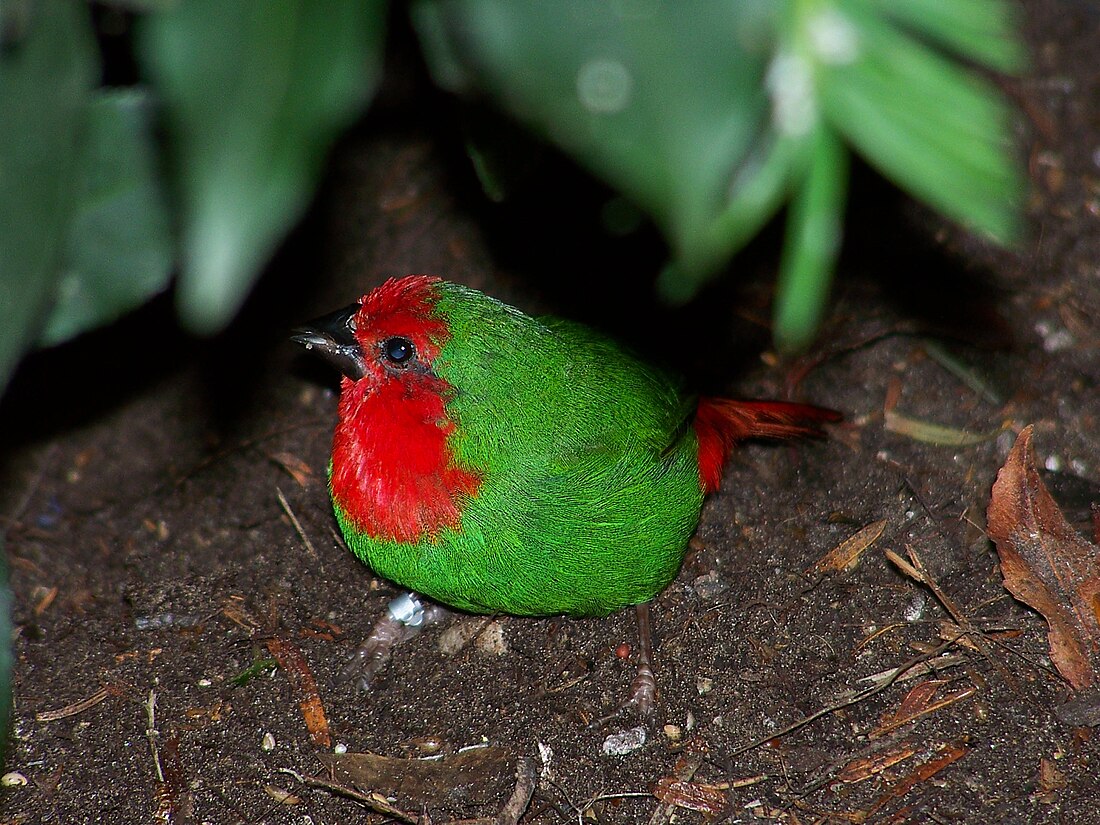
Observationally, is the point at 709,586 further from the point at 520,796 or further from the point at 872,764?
the point at 520,796

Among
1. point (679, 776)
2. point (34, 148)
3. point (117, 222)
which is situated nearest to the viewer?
point (34, 148)

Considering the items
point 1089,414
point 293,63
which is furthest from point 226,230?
point 1089,414

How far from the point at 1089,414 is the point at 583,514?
1.80 m

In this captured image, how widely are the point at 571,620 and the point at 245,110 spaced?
8.04 feet

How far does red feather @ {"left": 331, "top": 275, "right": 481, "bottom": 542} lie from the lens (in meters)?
3.03

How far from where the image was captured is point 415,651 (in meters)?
3.34

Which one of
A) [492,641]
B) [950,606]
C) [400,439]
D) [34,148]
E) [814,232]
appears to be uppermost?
[814,232]

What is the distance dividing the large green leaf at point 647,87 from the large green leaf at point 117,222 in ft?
3.10

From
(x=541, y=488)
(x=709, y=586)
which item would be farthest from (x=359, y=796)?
(x=709, y=586)

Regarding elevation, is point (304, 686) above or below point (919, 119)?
below

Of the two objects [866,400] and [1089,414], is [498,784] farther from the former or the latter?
[1089,414]

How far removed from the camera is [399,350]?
3168 mm

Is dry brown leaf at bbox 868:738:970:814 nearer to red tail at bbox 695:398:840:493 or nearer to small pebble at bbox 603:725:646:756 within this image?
small pebble at bbox 603:725:646:756

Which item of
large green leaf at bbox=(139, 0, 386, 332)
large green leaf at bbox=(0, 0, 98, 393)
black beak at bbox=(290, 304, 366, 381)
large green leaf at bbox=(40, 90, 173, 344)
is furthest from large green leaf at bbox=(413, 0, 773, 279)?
black beak at bbox=(290, 304, 366, 381)
